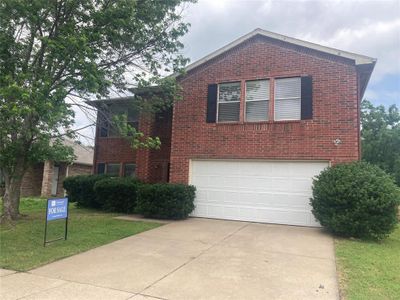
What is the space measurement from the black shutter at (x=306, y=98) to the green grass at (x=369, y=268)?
4297mm

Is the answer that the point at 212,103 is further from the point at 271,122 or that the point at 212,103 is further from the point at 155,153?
the point at 155,153

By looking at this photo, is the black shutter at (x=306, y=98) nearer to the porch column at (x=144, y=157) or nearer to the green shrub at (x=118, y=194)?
the porch column at (x=144, y=157)

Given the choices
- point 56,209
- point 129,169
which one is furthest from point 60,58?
point 129,169

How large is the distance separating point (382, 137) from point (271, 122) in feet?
66.5

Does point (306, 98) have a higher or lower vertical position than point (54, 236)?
higher

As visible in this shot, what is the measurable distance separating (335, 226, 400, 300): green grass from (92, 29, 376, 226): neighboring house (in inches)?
118

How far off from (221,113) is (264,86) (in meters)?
1.83

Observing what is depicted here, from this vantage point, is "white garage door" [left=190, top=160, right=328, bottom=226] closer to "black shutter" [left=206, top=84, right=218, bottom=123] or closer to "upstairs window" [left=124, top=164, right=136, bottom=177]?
"black shutter" [left=206, top=84, right=218, bottom=123]

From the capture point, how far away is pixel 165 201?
37.8 ft

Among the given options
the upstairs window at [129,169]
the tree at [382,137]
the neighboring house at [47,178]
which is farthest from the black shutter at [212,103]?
the tree at [382,137]

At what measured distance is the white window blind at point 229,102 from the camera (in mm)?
12318

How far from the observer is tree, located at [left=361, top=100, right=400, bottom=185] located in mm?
27094

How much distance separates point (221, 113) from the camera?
1255 cm

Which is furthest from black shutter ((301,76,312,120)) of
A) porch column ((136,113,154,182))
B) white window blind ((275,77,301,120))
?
porch column ((136,113,154,182))
